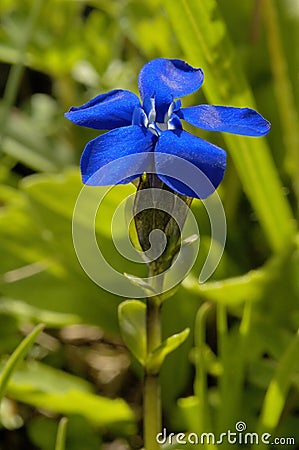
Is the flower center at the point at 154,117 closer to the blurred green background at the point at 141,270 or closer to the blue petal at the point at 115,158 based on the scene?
the blue petal at the point at 115,158

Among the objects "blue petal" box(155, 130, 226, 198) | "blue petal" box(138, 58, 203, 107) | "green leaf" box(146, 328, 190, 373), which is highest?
"blue petal" box(138, 58, 203, 107)

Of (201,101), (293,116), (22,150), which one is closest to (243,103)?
(293,116)

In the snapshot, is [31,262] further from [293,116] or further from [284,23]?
[284,23]

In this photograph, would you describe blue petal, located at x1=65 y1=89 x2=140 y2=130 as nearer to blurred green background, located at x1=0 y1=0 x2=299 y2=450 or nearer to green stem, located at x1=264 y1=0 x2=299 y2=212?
blurred green background, located at x1=0 y1=0 x2=299 y2=450

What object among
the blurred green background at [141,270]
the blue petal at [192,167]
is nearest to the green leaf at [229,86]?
the blurred green background at [141,270]

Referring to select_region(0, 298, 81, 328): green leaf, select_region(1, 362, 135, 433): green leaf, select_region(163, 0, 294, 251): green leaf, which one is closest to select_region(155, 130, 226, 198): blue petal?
select_region(163, 0, 294, 251): green leaf

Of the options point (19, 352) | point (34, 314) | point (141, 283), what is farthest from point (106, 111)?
point (34, 314)

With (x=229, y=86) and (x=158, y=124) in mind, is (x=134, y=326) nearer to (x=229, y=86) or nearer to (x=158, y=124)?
(x=158, y=124)
